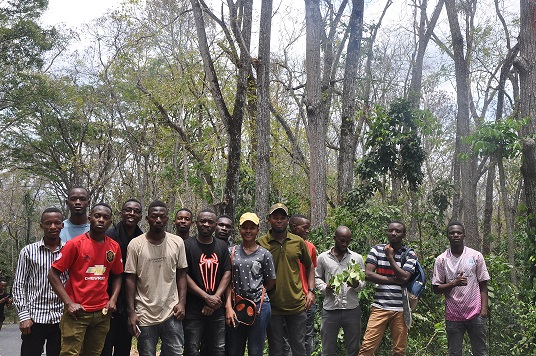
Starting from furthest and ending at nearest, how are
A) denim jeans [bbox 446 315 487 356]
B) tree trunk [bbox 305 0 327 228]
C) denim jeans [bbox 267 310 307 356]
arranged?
tree trunk [bbox 305 0 327 228], denim jeans [bbox 446 315 487 356], denim jeans [bbox 267 310 307 356]

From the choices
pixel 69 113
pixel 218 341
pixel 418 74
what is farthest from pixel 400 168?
pixel 69 113

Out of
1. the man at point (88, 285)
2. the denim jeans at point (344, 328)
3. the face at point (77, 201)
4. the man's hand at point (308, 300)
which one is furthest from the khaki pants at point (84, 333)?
the denim jeans at point (344, 328)

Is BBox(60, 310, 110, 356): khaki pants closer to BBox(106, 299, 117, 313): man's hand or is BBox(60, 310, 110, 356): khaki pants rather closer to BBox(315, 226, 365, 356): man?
BBox(106, 299, 117, 313): man's hand

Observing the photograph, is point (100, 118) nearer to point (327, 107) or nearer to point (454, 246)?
point (327, 107)

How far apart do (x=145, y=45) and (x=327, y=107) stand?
266 inches

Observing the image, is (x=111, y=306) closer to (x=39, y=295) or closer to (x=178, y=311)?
(x=178, y=311)

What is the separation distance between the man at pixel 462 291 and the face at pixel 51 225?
416cm

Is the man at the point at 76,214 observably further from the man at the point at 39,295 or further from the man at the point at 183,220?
the man at the point at 183,220

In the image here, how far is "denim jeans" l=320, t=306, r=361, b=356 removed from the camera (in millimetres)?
6703

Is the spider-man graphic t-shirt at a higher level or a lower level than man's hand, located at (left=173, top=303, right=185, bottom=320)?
higher

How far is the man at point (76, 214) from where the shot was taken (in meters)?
5.90

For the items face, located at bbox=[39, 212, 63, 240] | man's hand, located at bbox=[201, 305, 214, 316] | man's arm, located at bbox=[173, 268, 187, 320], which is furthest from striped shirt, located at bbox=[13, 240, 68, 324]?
man's hand, located at bbox=[201, 305, 214, 316]

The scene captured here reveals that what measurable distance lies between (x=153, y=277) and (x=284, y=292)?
Answer: 57.6 inches

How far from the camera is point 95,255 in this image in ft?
17.6
